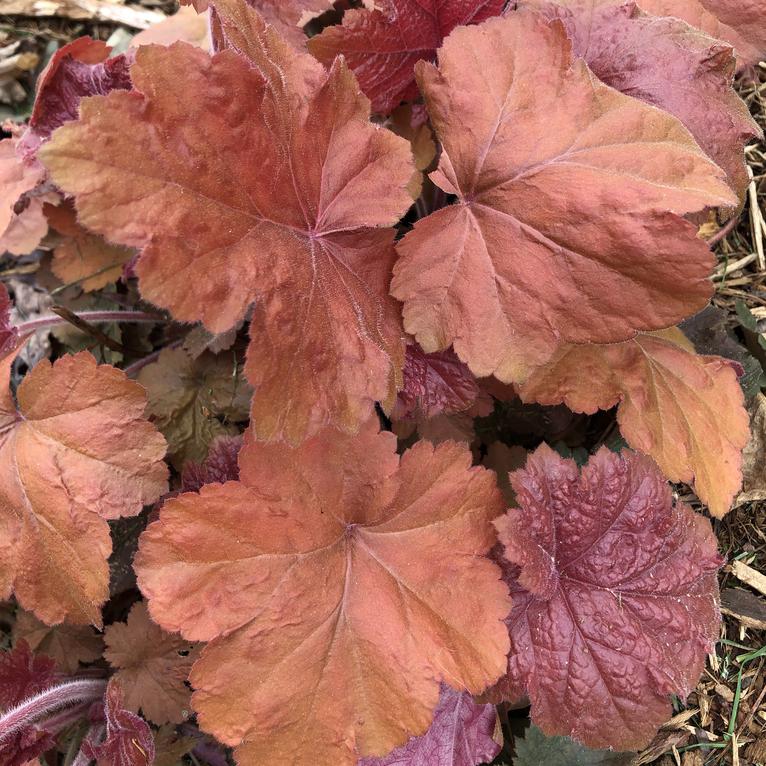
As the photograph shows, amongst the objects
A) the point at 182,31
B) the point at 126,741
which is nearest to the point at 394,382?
the point at 126,741

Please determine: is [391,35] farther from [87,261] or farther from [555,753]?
[555,753]

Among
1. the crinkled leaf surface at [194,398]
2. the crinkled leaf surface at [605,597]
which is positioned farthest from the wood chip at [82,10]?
the crinkled leaf surface at [605,597]

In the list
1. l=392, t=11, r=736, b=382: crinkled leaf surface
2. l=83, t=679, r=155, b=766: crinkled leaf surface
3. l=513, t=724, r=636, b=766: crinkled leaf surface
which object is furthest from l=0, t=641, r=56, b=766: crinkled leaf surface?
l=392, t=11, r=736, b=382: crinkled leaf surface

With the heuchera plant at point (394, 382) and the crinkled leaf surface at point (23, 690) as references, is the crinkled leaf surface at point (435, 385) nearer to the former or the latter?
the heuchera plant at point (394, 382)

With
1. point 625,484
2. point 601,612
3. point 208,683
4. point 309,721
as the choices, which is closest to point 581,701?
point 601,612

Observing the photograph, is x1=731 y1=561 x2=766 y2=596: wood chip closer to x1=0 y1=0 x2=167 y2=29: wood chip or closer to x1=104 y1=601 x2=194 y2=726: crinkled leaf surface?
x1=104 y1=601 x2=194 y2=726: crinkled leaf surface

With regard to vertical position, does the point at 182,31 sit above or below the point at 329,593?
above

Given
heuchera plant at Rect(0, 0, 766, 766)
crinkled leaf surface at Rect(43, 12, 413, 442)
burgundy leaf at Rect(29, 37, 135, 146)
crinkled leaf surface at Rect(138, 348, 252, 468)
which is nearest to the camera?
crinkled leaf surface at Rect(43, 12, 413, 442)
